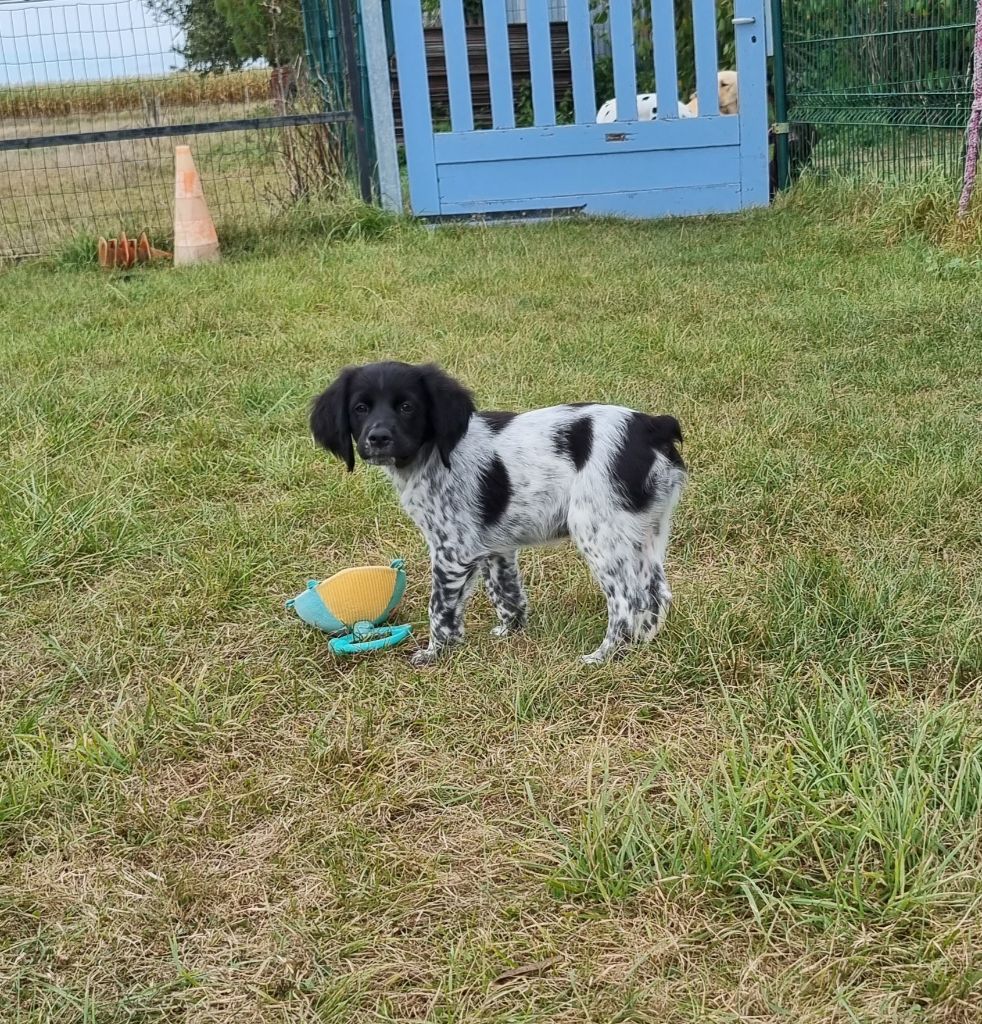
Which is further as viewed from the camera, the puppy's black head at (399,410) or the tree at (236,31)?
the tree at (236,31)

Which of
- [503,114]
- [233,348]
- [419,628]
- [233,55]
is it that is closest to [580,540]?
[419,628]

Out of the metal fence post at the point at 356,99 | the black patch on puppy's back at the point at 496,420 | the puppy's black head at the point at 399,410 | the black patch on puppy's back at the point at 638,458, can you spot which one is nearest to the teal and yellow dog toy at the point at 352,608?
the puppy's black head at the point at 399,410

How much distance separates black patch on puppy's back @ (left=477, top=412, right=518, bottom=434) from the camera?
3.39 m

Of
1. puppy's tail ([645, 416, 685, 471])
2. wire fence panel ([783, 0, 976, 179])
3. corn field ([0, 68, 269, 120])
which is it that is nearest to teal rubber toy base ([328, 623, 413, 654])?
puppy's tail ([645, 416, 685, 471])

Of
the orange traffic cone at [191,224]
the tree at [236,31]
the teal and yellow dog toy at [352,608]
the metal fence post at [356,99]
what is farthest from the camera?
the tree at [236,31]

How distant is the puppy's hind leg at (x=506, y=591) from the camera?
347 cm

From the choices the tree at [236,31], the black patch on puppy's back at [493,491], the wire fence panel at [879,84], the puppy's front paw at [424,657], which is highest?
the tree at [236,31]

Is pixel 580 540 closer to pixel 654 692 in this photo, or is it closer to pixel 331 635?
pixel 654 692

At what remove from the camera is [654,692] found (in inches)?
118

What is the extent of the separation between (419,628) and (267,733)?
71 centimetres

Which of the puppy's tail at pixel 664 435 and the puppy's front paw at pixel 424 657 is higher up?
the puppy's tail at pixel 664 435

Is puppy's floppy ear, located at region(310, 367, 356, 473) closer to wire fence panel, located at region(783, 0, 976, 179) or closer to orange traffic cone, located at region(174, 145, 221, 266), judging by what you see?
orange traffic cone, located at region(174, 145, 221, 266)

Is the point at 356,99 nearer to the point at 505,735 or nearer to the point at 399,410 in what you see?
the point at 399,410

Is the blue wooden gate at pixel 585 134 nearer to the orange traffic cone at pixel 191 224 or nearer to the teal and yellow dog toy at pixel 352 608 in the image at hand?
the orange traffic cone at pixel 191 224
